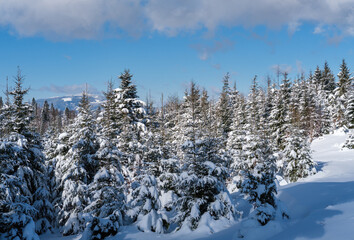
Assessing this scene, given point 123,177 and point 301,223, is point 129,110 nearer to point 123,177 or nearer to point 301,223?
point 123,177

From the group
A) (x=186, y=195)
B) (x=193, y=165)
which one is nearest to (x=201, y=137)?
(x=193, y=165)

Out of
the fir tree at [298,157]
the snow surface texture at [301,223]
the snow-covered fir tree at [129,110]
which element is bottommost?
the snow surface texture at [301,223]

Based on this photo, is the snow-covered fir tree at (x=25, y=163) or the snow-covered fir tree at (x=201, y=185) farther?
the snow-covered fir tree at (x=201, y=185)

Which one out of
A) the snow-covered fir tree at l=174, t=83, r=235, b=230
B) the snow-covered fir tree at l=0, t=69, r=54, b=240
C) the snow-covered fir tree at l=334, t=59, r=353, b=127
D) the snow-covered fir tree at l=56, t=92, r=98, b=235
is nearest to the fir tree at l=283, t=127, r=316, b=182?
the snow-covered fir tree at l=174, t=83, r=235, b=230

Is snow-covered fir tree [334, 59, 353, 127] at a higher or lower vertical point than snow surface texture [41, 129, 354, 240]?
higher

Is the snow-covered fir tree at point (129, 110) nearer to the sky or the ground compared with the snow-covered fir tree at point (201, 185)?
nearer to the sky

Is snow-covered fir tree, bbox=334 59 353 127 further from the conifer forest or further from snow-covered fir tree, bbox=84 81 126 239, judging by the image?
snow-covered fir tree, bbox=84 81 126 239

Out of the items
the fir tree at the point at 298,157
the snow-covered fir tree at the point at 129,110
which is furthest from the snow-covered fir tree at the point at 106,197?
the fir tree at the point at 298,157

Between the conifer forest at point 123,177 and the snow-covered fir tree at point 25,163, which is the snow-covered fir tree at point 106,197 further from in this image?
the snow-covered fir tree at point 25,163

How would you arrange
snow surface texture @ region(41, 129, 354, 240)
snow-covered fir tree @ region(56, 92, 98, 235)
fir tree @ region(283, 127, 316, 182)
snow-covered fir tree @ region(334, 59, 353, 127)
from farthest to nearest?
snow-covered fir tree @ region(334, 59, 353, 127) < fir tree @ region(283, 127, 316, 182) < snow-covered fir tree @ region(56, 92, 98, 235) < snow surface texture @ region(41, 129, 354, 240)

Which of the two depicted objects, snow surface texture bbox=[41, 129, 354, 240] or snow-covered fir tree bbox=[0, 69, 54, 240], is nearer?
snow surface texture bbox=[41, 129, 354, 240]

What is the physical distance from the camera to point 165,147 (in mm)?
16344

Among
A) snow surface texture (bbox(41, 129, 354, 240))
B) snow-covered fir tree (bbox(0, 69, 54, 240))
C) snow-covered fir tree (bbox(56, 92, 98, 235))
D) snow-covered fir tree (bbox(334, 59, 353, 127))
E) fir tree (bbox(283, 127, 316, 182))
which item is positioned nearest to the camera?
snow surface texture (bbox(41, 129, 354, 240))

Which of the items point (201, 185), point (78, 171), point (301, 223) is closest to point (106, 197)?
point (78, 171)
